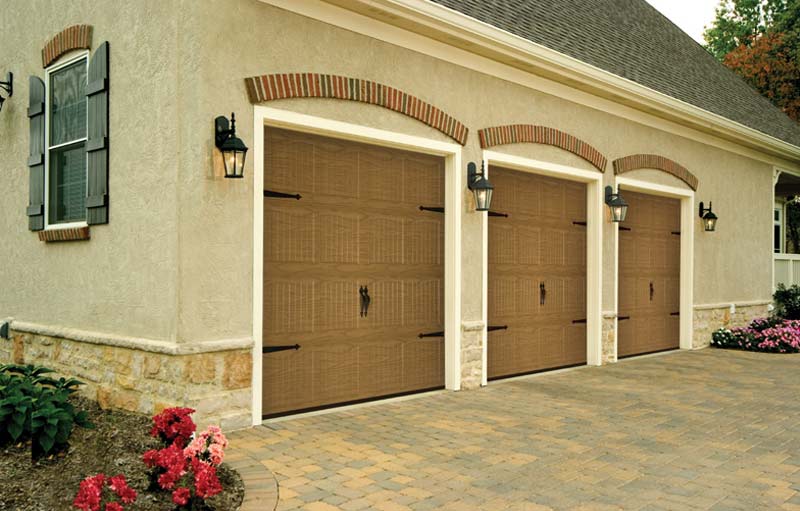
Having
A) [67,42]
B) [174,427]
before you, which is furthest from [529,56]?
[174,427]

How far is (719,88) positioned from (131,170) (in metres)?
13.0

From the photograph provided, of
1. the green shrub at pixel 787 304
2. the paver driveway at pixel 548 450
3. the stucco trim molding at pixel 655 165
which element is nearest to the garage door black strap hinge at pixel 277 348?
the paver driveway at pixel 548 450

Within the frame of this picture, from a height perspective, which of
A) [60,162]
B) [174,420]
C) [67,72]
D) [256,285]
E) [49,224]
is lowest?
[174,420]

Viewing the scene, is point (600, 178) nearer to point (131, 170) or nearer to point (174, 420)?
point (131, 170)

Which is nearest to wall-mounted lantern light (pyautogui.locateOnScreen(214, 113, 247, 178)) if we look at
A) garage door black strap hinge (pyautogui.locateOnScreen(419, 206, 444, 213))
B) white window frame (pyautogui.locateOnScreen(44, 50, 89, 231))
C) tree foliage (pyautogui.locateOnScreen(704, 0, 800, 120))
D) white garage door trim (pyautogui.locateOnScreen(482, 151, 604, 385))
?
white window frame (pyautogui.locateOnScreen(44, 50, 89, 231))

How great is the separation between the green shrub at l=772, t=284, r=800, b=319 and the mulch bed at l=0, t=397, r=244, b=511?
554 inches

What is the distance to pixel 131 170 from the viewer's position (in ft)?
20.0

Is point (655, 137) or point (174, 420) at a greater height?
point (655, 137)

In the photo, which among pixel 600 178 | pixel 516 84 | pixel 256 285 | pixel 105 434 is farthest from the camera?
pixel 600 178

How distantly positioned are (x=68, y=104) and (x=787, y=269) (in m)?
15.5

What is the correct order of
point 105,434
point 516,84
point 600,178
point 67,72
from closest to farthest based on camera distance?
point 105,434
point 67,72
point 516,84
point 600,178

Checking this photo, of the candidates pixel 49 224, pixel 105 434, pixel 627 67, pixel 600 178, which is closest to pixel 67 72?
pixel 49 224

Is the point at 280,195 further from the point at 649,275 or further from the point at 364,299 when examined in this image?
the point at 649,275

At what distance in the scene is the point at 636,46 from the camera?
12.6 meters
